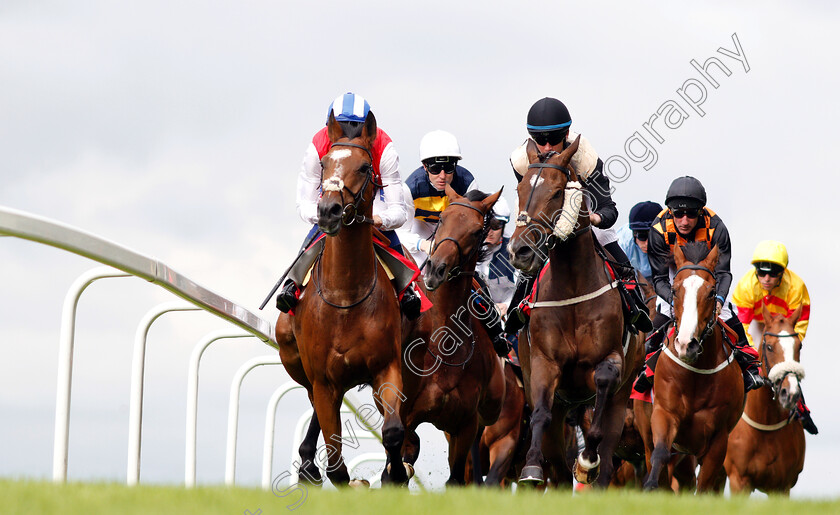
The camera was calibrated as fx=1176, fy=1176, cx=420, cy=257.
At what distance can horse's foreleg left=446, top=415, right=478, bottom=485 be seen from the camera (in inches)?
318

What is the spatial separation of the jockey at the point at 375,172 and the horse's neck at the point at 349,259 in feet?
1.05

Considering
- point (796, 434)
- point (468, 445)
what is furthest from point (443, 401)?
point (796, 434)

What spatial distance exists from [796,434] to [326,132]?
6.23 metres

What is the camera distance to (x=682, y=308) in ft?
27.1

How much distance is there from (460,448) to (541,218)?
197cm

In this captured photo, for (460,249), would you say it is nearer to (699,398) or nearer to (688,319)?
(688,319)

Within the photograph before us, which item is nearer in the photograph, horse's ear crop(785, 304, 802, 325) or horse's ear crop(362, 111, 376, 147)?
horse's ear crop(362, 111, 376, 147)

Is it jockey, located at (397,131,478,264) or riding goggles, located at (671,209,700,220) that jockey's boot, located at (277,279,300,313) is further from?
riding goggles, located at (671,209,700,220)

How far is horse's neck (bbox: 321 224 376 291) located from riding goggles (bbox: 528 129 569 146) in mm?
1691

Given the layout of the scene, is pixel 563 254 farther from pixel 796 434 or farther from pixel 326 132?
pixel 796 434

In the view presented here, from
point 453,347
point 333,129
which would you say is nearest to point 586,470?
point 453,347

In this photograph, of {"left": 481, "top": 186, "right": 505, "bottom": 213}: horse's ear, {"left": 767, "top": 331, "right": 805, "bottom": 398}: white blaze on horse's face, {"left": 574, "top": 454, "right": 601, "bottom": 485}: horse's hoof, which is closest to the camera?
{"left": 574, "top": 454, "right": 601, "bottom": 485}: horse's hoof

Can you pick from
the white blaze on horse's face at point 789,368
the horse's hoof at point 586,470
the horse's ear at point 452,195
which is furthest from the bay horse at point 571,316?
the white blaze on horse's face at point 789,368

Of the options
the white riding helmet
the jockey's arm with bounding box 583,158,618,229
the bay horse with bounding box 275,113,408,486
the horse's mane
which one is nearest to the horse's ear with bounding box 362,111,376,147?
the bay horse with bounding box 275,113,408,486
